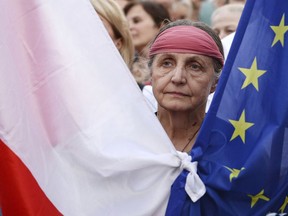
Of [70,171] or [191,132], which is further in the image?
[191,132]

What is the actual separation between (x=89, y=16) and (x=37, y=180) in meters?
0.72

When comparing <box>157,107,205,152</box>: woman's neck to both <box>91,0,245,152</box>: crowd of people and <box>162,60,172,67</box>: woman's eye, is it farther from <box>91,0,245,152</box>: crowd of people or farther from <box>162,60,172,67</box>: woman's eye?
<box>162,60,172,67</box>: woman's eye

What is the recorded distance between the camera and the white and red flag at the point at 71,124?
393cm

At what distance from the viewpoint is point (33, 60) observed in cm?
405

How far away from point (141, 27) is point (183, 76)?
317 cm

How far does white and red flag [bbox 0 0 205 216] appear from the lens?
3930mm

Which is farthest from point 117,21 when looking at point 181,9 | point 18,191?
point 181,9

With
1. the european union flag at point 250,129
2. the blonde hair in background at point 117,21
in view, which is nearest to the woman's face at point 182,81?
the european union flag at point 250,129

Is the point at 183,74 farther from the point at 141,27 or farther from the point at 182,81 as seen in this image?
the point at 141,27

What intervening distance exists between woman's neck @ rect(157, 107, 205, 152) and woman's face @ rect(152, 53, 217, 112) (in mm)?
60

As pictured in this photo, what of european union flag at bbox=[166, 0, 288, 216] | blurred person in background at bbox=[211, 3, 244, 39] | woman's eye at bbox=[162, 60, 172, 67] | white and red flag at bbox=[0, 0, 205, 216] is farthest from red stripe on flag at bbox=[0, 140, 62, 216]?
blurred person in background at bbox=[211, 3, 244, 39]

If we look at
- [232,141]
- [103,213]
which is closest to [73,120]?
[103,213]

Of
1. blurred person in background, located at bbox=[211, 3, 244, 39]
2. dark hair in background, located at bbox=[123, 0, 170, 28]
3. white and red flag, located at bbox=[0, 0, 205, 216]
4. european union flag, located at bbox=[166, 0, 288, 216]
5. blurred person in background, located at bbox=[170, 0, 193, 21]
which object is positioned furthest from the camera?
blurred person in background, located at bbox=[170, 0, 193, 21]

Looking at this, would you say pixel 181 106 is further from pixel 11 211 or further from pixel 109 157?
pixel 11 211
